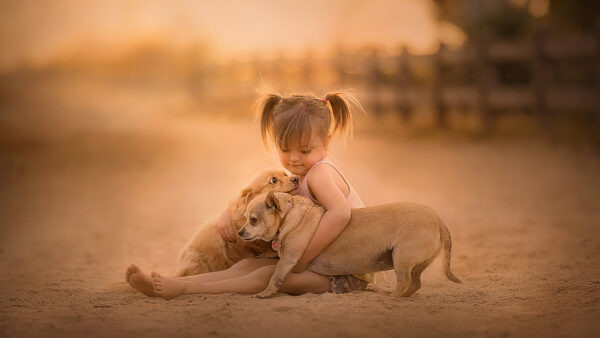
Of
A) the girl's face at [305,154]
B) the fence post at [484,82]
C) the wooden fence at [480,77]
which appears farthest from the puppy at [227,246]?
the fence post at [484,82]

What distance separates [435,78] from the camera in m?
13.1

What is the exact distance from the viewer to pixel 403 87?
45.8 ft

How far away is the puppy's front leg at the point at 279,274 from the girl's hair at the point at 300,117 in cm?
82

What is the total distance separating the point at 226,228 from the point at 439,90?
1029cm

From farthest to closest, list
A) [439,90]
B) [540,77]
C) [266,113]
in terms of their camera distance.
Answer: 1. [439,90]
2. [540,77]
3. [266,113]

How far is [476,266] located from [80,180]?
7352 mm

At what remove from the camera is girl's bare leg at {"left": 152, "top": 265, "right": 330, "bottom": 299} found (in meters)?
3.43

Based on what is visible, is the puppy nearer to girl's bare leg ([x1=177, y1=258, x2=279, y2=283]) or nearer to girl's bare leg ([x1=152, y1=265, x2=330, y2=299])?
girl's bare leg ([x1=177, y1=258, x2=279, y2=283])

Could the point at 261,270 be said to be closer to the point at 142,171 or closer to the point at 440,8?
the point at 142,171

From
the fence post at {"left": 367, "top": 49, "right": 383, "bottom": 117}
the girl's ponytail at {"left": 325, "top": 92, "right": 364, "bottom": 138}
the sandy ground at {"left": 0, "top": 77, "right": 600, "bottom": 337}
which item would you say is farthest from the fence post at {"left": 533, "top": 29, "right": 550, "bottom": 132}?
the girl's ponytail at {"left": 325, "top": 92, "right": 364, "bottom": 138}

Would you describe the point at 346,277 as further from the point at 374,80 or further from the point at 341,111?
the point at 374,80

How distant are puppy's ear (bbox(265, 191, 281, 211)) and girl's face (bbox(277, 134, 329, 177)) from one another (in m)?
0.45

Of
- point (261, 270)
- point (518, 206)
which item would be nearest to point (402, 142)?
point (518, 206)

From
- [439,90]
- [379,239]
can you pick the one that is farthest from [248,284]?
[439,90]
